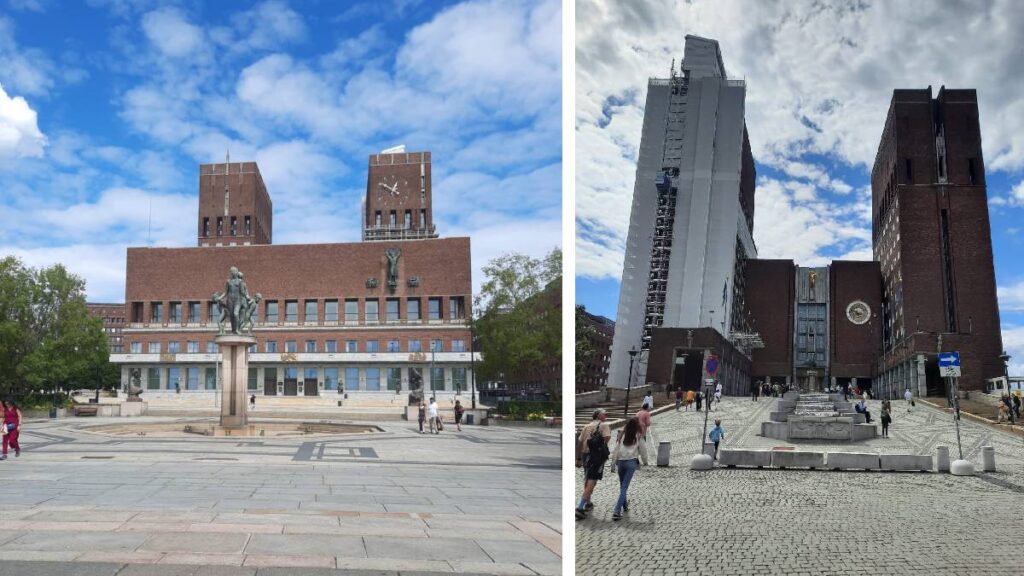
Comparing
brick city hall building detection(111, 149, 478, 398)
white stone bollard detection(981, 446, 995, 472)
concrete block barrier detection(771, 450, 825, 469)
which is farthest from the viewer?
brick city hall building detection(111, 149, 478, 398)

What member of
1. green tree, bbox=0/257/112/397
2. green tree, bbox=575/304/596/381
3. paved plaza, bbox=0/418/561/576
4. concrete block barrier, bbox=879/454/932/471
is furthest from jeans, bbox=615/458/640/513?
green tree, bbox=0/257/112/397

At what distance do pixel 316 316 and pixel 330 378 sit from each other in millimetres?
5943

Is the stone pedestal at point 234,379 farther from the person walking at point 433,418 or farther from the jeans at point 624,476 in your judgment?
the jeans at point 624,476

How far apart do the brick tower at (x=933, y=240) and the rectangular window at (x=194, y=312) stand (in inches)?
3038

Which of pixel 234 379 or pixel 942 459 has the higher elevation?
pixel 234 379

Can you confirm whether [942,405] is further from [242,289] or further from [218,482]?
[242,289]

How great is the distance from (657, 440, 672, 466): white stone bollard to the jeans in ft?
2.21

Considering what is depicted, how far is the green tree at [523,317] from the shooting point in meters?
38.3

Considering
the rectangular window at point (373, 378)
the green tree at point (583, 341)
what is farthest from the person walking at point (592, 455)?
the rectangular window at point (373, 378)

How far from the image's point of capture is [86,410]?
Answer: 3891 centimetres

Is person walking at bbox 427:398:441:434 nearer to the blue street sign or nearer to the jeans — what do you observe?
the jeans

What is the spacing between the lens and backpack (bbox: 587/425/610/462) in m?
6.43

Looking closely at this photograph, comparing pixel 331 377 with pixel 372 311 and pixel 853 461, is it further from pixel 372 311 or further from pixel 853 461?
pixel 853 461

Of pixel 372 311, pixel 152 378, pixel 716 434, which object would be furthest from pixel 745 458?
pixel 152 378
